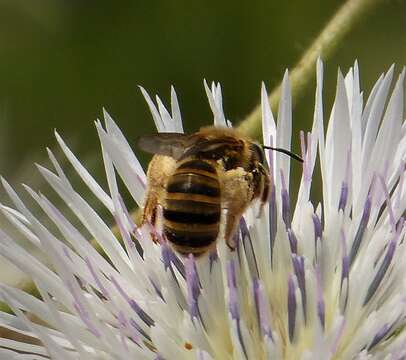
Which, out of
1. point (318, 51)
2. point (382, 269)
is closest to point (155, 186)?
point (382, 269)

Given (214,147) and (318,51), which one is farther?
(318,51)

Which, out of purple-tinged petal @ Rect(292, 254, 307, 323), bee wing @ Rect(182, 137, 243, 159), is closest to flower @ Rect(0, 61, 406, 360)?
purple-tinged petal @ Rect(292, 254, 307, 323)

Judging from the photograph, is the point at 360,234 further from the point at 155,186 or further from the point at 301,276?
the point at 155,186

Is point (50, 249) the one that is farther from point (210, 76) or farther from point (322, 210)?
point (210, 76)

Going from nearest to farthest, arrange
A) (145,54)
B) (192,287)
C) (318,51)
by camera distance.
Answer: (192,287) → (318,51) → (145,54)

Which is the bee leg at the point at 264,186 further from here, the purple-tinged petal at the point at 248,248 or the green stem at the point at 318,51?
the green stem at the point at 318,51

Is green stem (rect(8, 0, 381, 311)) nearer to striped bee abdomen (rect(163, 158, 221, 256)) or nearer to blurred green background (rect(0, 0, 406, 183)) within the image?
striped bee abdomen (rect(163, 158, 221, 256))

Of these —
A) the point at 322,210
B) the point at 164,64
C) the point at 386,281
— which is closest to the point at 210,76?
the point at 164,64
